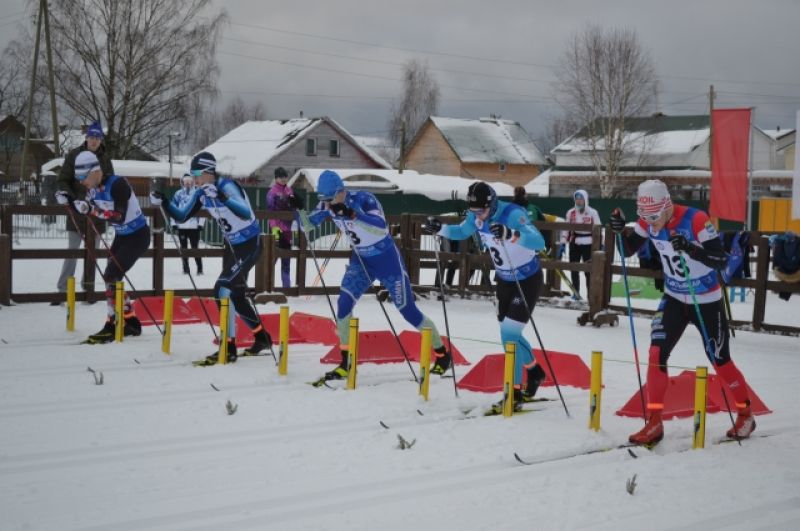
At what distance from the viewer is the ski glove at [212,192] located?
9.21 metres

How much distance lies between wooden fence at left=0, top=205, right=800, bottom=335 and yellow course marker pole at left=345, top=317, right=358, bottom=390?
3.59 meters

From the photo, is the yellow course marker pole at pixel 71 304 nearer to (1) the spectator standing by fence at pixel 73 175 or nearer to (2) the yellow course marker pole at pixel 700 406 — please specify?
Answer: (1) the spectator standing by fence at pixel 73 175

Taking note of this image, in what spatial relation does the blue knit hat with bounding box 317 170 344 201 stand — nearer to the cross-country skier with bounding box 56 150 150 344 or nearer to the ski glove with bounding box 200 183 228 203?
the ski glove with bounding box 200 183 228 203

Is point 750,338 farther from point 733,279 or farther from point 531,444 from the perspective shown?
point 531,444

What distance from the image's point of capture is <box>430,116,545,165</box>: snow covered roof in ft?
202

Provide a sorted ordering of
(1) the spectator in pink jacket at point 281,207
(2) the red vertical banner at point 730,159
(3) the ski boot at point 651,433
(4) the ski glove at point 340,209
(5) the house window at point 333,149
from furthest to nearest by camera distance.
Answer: (5) the house window at point 333,149
(2) the red vertical banner at point 730,159
(1) the spectator in pink jacket at point 281,207
(4) the ski glove at point 340,209
(3) the ski boot at point 651,433

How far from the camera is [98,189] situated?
10.6 metres

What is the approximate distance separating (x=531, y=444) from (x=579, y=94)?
41.5 m

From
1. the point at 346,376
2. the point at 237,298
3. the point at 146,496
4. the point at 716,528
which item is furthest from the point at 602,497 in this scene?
the point at 237,298

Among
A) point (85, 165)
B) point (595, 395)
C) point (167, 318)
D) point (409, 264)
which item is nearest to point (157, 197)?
point (167, 318)

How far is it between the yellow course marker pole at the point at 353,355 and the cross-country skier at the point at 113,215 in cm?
345

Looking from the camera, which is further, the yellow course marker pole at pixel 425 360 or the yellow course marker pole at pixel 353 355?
the yellow course marker pole at pixel 353 355

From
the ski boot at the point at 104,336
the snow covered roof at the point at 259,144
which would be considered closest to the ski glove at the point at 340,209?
the ski boot at the point at 104,336

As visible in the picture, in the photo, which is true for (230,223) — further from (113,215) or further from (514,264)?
(514,264)
